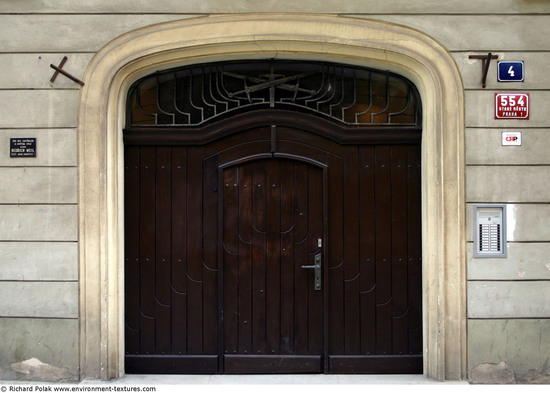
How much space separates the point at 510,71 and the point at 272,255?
2.66 meters

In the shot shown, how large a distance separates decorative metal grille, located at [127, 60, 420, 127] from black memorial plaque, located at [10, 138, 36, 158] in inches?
34.1

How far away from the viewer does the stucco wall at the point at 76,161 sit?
15.5 feet

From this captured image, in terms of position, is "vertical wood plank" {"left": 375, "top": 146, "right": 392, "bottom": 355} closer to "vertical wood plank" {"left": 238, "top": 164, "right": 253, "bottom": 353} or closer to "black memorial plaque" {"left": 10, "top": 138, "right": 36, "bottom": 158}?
"vertical wood plank" {"left": 238, "top": 164, "right": 253, "bottom": 353}

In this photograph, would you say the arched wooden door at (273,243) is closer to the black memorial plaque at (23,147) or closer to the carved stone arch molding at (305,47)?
the carved stone arch molding at (305,47)

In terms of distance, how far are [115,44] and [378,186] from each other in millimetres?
2686

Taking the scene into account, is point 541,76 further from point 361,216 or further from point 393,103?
point 361,216

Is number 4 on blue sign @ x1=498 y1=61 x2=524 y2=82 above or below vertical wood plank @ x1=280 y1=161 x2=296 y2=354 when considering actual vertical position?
above

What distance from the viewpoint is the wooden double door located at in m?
5.05

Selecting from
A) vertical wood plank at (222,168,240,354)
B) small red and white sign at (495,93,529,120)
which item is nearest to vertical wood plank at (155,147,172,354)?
vertical wood plank at (222,168,240,354)

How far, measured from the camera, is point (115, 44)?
4797 mm

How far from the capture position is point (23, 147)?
481 centimetres

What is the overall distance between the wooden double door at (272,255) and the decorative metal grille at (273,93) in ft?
0.84

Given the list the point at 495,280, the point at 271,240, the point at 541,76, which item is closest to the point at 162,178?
the point at 271,240

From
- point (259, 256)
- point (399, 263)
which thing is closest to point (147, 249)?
point (259, 256)
